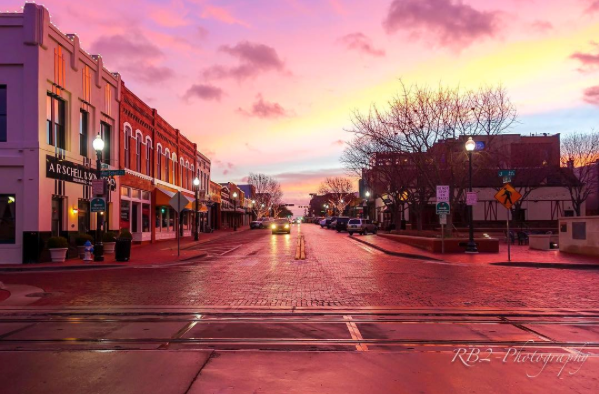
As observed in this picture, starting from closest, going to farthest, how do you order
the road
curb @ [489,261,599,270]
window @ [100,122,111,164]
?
the road
curb @ [489,261,599,270]
window @ [100,122,111,164]

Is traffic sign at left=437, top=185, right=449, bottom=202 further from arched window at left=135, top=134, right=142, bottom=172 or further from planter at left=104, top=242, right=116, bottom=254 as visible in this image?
arched window at left=135, top=134, right=142, bottom=172

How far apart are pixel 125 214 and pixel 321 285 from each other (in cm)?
1945

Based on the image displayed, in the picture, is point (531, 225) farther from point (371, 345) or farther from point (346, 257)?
point (371, 345)

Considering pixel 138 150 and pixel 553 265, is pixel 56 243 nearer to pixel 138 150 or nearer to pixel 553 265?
pixel 138 150

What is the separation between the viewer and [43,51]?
65.8 ft

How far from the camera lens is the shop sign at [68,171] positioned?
20.5 m

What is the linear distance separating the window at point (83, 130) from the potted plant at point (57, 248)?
516 cm

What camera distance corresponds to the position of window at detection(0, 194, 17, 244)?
65.7ft

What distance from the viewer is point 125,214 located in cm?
2959

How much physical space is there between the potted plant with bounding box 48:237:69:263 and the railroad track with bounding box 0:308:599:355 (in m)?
10.6

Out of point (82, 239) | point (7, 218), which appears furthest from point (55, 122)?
point (82, 239)

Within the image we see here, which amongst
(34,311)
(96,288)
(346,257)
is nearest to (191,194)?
(346,257)

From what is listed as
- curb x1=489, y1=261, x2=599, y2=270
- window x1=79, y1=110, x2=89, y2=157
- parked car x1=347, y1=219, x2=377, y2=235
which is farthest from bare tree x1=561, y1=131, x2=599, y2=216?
window x1=79, y1=110, x2=89, y2=157

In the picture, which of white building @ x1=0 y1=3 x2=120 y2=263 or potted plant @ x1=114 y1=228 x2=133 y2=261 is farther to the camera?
potted plant @ x1=114 y1=228 x2=133 y2=261
